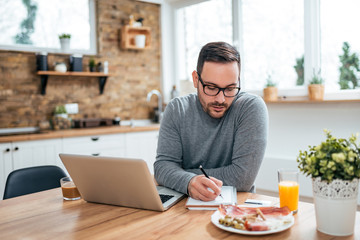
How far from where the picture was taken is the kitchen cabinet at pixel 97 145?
3.47m

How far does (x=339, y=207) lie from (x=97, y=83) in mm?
3703

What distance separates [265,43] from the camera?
3900mm

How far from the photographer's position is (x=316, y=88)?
10.7 feet

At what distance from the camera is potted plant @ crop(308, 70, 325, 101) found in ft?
10.7

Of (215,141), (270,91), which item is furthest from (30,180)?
(270,91)

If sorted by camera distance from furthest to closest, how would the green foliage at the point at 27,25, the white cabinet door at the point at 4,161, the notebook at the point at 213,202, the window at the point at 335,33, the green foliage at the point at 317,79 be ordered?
the green foliage at the point at 27,25 < the green foliage at the point at 317,79 < the window at the point at 335,33 < the white cabinet door at the point at 4,161 < the notebook at the point at 213,202

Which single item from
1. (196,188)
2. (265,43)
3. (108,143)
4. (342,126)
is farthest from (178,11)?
(196,188)

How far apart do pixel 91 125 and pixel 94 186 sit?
274cm

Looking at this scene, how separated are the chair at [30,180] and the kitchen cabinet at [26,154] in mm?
1169

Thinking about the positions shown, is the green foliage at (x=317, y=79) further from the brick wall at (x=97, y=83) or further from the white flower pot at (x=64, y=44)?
the white flower pot at (x=64, y=44)

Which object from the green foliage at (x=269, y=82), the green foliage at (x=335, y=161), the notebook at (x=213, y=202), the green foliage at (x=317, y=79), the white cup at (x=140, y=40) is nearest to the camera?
the green foliage at (x=335, y=161)

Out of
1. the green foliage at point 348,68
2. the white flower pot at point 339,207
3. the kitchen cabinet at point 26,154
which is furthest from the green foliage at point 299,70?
the white flower pot at point 339,207

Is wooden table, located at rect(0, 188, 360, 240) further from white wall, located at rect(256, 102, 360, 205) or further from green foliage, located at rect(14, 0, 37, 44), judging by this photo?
green foliage, located at rect(14, 0, 37, 44)

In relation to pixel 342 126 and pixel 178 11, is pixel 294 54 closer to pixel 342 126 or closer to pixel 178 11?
pixel 342 126
